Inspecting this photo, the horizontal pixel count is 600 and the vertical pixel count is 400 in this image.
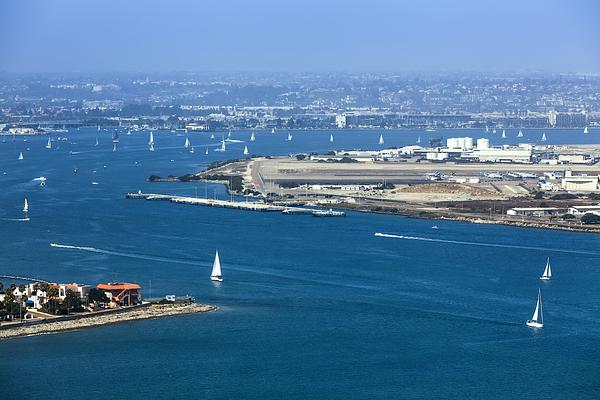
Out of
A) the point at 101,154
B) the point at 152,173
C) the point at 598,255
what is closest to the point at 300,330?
the point at 598,255

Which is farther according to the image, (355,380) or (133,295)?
(133,295)

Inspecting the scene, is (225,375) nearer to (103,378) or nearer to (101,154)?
(103,378)

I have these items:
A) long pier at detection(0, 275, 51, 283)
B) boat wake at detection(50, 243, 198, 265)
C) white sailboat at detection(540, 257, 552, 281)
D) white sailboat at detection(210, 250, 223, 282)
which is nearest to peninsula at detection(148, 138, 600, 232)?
white sailboat at detection(540, 257, 552, 281)

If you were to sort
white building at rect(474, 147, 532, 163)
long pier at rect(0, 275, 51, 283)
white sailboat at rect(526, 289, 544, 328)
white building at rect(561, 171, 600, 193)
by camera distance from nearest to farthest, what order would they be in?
white sailboat at rect(526, 289, 544, 328) → long pier at rect(0, 275, 51, 283) → white building at rect(561, 171, 600, 193) → white building at rect(474, 147, 532, 163)

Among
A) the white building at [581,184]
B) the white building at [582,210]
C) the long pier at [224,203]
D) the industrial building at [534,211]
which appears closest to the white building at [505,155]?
the white building at [581,184]

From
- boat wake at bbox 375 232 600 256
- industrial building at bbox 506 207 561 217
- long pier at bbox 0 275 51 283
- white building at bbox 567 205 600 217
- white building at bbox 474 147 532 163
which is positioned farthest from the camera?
white building at bbox 474 147 532 163

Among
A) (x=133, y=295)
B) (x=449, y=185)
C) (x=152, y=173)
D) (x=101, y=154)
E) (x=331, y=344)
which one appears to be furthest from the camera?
(x=101, y=154)

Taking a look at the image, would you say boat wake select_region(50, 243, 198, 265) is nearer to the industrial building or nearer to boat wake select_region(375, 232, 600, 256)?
boat wake select_region(375, 232, 600, 256)
